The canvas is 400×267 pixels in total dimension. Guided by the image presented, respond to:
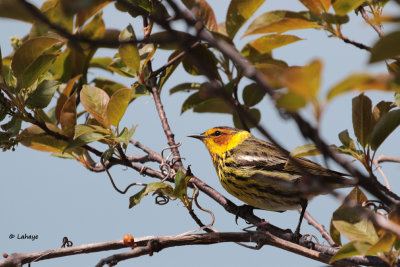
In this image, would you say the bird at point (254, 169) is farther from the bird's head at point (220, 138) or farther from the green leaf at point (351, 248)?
the green leaf at point (351, 248)

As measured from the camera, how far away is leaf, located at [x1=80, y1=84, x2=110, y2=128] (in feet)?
8.02

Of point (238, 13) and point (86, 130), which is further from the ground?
point (238, 13)

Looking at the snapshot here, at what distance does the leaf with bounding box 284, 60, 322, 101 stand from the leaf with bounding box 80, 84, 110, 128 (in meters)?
1.71

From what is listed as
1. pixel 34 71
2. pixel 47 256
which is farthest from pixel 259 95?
pixel 47 256

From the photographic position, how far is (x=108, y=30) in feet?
10.2

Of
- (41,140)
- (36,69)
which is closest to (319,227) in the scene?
(41,140)

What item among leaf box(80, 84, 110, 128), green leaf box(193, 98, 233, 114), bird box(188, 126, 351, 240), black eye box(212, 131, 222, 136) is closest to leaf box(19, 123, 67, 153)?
leaf box(80, 84, 110, 128)

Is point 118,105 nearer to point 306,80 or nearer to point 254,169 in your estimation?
point 254,169

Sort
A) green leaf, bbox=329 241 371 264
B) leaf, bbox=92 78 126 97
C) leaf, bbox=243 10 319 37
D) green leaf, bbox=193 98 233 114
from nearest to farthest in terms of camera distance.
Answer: green leaf, bbox=329 241 371 264 < leaf, bbox=243 10 319 37 < green leaf, bbox=193 98 233 114 < leaf, bbox=92 78 126 97

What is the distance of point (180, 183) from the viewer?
2.18 meters

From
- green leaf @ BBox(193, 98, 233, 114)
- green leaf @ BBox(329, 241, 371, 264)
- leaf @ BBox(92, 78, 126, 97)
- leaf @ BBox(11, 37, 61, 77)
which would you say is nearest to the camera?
green leaf @ BBox(329, 241, 371, 264)

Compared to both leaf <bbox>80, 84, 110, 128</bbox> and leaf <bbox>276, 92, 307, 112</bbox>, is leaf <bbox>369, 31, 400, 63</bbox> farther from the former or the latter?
leaf <bbox>80, 84, 110, 128</bbox>

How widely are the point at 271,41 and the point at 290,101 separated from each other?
1648 millimetres

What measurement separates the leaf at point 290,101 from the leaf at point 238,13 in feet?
5.45
